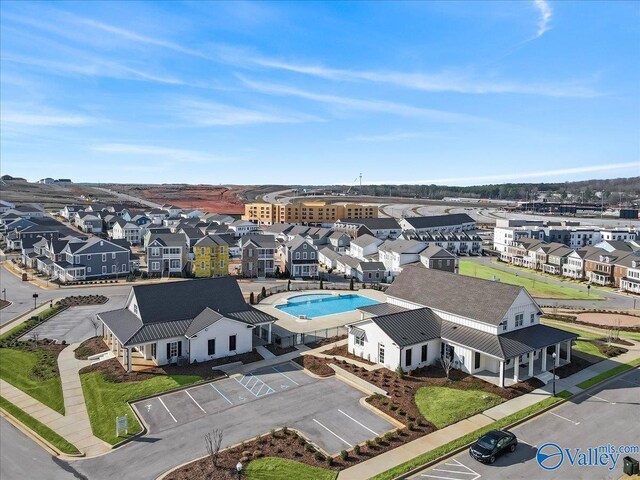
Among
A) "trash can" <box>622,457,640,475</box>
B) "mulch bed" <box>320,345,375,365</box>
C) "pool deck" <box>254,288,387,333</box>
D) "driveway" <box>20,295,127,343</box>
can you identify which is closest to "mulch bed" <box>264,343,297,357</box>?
"mulch bed" <box>320,345,375,365</box>

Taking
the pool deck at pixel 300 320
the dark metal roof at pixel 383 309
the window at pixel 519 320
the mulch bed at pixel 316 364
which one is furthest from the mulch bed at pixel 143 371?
the window at pixel 519 320

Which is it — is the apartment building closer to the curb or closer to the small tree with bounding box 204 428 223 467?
the curb

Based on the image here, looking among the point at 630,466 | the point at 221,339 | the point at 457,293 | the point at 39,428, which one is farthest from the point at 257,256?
the point at 630,466

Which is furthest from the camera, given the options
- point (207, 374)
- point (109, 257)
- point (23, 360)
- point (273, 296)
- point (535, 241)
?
point (535, 241)

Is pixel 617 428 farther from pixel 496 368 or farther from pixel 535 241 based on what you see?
pixel 535 241

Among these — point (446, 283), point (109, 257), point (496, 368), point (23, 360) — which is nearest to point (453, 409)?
point (496, 368)

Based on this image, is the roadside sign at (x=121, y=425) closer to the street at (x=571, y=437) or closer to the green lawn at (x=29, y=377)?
the green lawn at (x=29, y=377)
